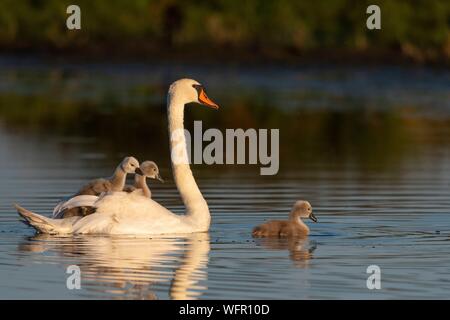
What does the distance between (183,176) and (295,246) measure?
63.9 inches

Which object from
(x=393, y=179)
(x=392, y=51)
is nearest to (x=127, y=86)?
(x=392, y=51)

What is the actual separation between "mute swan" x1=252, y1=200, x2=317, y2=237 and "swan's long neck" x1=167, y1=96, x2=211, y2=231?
0.58 m

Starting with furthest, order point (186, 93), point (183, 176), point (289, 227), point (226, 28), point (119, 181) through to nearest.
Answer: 1. point (226, 28)
2. point (119, 181)
3. point (186, 93)
4. point (183, 176)
5. point (289, 227)

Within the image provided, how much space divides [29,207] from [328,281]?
508 centimetres

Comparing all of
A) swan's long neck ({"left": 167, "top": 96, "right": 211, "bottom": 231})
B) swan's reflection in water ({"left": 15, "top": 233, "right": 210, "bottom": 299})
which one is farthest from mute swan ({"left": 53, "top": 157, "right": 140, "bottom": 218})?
swan's long neck ({"left": 167, "top": 96, "right": 211, "bottom": 231})

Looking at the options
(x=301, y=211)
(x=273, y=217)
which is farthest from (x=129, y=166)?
(x=301, y=211)

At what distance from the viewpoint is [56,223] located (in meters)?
14.5

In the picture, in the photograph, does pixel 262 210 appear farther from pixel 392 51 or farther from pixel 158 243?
pixel 392 51

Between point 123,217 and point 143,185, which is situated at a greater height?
point 143,185

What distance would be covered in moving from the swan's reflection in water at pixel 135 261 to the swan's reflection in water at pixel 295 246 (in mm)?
528

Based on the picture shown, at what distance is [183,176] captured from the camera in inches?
609

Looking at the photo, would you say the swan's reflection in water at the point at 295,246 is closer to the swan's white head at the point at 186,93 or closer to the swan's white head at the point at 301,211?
the swan's white head at the point at 301,211

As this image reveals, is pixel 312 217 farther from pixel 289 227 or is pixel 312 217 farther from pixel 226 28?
pixel 226 28

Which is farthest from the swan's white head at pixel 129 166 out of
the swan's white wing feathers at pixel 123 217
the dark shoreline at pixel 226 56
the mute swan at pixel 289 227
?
the dark shoreline at pixel 226 56
